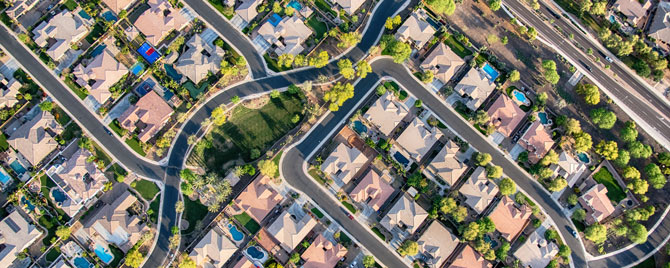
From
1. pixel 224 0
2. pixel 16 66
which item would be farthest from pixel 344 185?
pixel 16 66

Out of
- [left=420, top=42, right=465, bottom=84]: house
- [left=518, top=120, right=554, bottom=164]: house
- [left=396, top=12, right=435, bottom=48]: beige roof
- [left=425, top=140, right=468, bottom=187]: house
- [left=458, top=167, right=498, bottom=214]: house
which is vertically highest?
[left=396, top=12, right=435, bottom=48]: beige roof

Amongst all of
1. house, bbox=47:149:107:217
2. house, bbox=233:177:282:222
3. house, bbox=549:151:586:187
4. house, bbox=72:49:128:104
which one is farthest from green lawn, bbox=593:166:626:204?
house, bbox=47:149:107:217

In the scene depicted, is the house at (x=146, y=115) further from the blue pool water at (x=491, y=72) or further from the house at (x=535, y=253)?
the house at (x=535, y=253)

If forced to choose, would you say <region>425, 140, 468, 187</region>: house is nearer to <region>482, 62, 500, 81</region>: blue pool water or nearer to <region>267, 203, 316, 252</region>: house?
<region>482, 62, 500, 81</region>: blue pool water

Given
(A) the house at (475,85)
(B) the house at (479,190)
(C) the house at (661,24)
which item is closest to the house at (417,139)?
(A) the house at (475,85)

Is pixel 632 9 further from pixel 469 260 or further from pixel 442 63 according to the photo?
pixel 469 260

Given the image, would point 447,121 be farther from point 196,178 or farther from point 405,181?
point 196,178
